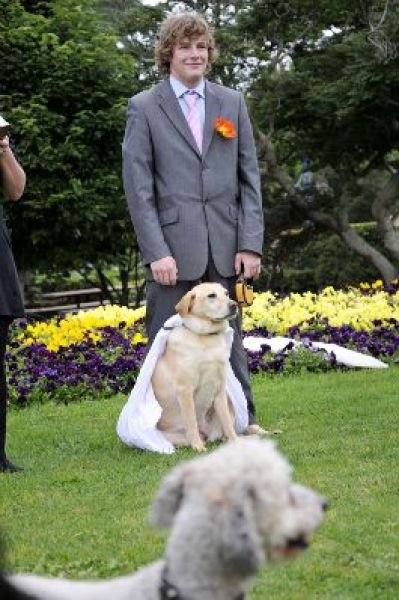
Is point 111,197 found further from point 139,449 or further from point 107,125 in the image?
point 139,449

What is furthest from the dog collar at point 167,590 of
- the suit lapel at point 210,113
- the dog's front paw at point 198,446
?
the suit lapel at point 210,113

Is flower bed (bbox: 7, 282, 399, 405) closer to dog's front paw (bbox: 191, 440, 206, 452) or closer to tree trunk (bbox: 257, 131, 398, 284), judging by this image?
dog's front paw (bbox: 191, 440, 206, 452)

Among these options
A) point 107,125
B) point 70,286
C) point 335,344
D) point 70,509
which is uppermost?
point 107,125

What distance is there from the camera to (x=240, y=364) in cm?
654

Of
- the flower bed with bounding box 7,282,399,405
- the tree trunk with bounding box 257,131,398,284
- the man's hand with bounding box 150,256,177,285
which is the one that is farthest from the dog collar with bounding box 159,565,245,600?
the tree trunk with bounding box 257,131,398,284

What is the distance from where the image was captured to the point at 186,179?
6.08 meters

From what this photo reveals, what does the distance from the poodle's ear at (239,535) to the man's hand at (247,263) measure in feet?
12.9

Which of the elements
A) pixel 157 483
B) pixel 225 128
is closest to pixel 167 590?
pixel 157 483

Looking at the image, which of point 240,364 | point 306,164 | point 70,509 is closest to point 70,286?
point 306,164

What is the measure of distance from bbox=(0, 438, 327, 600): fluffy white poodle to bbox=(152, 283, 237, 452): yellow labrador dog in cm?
350

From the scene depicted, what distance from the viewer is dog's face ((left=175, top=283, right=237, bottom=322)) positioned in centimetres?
584

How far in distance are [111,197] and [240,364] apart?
8.25 meters

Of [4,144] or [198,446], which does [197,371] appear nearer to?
[198,446]

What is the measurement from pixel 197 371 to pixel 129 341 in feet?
14.6
